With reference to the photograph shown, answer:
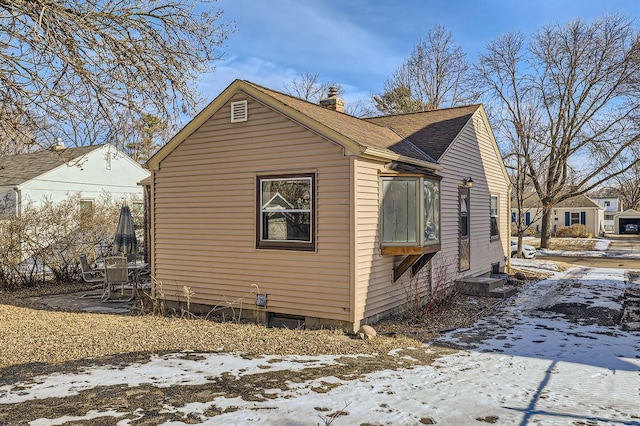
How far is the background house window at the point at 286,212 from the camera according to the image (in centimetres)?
793

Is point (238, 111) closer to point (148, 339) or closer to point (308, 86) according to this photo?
point (148, 339)

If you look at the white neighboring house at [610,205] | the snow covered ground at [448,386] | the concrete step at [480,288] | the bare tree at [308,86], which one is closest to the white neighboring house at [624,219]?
the white neighboring house at [610,205]

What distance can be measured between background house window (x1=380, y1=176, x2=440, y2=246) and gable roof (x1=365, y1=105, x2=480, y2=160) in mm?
2291


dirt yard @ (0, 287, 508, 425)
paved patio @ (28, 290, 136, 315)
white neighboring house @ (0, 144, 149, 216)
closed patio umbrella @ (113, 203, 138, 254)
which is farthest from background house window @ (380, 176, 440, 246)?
white neighboring house @ (0, 144, 149, 216)

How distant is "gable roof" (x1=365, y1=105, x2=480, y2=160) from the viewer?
10969 millimetres

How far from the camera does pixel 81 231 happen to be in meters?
13.1

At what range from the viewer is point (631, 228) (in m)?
51.7

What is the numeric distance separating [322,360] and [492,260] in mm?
9605

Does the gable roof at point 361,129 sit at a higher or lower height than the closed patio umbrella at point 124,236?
higher

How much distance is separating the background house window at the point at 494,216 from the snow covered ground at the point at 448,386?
276 inches

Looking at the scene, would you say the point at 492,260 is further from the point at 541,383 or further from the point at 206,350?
the point at 206,350

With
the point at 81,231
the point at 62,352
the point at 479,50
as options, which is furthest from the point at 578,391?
the point at 479,50

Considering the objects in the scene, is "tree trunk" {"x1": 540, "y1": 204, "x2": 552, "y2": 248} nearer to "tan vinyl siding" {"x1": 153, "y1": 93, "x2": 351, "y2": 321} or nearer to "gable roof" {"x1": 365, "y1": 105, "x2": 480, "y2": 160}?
"gable roof" {"x1": 365, "y1": 105, "x2": 480, "y2": 160}

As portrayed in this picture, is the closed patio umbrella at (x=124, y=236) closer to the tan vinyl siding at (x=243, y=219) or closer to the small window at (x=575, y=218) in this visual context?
the tan vinyl siding at (x=243, y=219)
